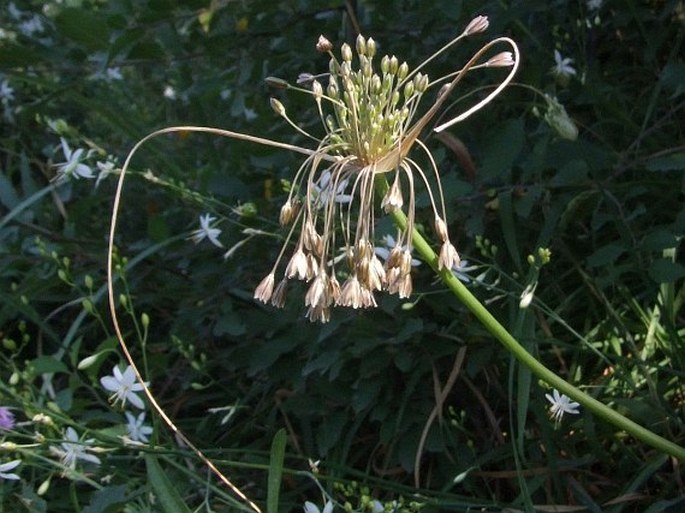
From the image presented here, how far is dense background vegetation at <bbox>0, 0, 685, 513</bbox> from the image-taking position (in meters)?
1.77

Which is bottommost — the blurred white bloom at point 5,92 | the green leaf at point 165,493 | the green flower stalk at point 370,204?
the green leaf at point 165,493

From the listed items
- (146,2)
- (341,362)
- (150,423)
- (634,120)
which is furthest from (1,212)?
(634,120)

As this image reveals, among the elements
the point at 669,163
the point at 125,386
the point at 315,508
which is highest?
the point at 669,163

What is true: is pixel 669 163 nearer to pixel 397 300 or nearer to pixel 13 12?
pixel 397 300

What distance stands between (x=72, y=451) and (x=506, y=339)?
2.56 ft

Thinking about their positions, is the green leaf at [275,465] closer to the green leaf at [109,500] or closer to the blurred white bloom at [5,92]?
the green leaf at [109,500]

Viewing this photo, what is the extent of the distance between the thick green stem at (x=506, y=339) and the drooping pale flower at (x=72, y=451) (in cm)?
71

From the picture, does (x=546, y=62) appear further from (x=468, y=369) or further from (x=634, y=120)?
(x=468, y=369)

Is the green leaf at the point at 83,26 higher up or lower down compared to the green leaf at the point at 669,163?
higher up

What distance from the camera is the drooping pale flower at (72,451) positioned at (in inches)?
66.0

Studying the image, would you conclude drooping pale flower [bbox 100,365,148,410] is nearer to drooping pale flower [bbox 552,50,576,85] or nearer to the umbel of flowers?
the umbel of flowers

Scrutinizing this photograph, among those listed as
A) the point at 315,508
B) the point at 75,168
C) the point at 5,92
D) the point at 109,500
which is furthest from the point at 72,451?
the point at 5,92

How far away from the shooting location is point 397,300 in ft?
6.10

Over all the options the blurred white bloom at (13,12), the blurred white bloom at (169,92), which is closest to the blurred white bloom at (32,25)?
the blurred white bloom at (13,12)
